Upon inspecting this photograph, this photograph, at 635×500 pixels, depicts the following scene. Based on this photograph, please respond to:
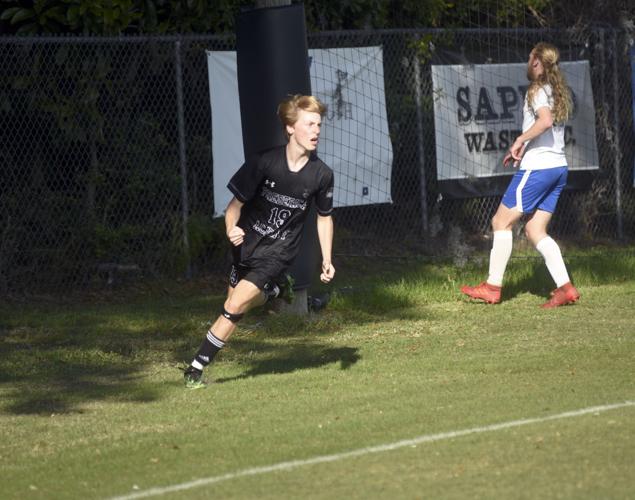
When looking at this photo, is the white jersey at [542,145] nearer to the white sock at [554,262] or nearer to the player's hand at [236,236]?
the white sock at [554,262]

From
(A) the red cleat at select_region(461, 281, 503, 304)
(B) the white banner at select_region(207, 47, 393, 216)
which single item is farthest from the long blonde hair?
(B) the white banner at select_region(207, 47, 393, 216)

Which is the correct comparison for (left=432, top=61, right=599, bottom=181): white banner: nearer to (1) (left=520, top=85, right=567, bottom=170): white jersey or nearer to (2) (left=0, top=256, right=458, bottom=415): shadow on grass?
(2) (left=0, top=256, right=458, bottom=415): shadow on grass

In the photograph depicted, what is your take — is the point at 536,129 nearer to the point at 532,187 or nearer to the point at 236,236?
the point at 532,187

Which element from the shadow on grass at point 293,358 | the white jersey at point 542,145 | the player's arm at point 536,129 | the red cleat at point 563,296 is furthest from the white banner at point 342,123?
the shadow on grass at point 293,358

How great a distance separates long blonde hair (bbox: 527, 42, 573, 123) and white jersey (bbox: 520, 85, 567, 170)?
42mm

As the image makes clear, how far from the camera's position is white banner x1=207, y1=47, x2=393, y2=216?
13.2 metres

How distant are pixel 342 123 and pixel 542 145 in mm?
3345

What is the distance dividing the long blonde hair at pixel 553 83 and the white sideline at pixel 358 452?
4.21 meters

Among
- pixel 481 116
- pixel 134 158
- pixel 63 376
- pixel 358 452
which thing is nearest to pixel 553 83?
pixel 481 116

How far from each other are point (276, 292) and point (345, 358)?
90 centimetres

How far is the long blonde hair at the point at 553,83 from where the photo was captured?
1085 centimetres

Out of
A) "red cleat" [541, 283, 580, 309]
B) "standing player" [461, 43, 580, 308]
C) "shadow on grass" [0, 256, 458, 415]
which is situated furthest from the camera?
"red cleat" [541, 283, 580, 309]

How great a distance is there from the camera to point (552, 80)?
35.8 ft

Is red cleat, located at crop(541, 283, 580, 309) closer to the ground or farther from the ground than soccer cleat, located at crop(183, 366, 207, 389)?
closer to the ground
